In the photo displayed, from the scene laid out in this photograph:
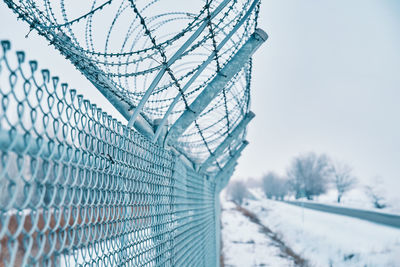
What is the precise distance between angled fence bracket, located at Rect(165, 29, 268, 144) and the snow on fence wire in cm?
45

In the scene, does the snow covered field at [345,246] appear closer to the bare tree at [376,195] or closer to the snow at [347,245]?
the snow at [347,245]

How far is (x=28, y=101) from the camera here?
89 centimetres

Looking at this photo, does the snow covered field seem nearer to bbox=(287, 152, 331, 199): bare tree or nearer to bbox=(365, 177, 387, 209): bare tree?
bbox=(365, 177, 387, 209): bare tree

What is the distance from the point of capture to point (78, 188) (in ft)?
3.97

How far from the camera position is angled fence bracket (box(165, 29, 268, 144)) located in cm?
282

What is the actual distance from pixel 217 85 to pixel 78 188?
2.07 meters

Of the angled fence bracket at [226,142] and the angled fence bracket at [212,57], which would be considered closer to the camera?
the angled fence bracket at [212,57]

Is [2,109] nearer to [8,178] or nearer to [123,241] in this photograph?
[8,178]

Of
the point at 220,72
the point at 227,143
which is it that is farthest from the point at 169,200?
the point at 227,143

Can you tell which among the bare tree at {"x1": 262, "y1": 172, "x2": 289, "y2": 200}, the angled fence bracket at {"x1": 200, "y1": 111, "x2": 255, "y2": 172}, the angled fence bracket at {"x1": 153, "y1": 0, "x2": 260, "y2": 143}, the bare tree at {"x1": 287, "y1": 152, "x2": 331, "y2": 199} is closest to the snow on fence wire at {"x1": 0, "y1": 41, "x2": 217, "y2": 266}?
the angled fence bracket at {"x1": 153, "y1": 0, "x2": 260, "y2": 143}

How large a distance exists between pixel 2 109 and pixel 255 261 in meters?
11.7

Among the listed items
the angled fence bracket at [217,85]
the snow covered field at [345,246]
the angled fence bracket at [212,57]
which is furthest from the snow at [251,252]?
the angled fence bracket at [212,57]

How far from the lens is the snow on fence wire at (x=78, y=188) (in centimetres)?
87

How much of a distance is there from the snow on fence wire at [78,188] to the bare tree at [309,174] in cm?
7335
